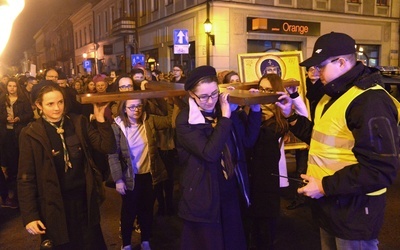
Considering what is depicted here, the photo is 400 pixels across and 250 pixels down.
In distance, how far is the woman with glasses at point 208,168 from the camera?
9.29 ft

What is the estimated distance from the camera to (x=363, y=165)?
2125 mm

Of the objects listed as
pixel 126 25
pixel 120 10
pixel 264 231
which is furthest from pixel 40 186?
pixel 120 10

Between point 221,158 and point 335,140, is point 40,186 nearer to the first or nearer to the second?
point 221,158

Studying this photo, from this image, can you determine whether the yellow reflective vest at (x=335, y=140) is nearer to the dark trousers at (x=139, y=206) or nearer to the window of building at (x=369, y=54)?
the dark trousers at (x=139, y=206)

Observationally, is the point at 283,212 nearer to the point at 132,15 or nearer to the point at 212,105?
the point at 212,105

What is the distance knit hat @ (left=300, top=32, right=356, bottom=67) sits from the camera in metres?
2.32

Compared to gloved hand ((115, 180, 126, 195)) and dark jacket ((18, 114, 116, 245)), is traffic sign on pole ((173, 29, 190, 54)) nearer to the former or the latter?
gloved hand ((115, 180, 126, 195))

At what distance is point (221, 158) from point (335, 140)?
0.93 m

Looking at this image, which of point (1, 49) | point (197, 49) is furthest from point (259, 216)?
point (197, 49)

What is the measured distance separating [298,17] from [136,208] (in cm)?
1682

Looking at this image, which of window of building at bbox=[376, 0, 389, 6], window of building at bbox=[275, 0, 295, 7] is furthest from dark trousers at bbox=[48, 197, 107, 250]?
window of building at bbox=[376, 0, 389, 6]

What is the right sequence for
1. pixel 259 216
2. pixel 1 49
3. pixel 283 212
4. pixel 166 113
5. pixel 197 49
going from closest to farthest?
1. pixel 1 49
2. pixel 259 216
3. pixel 166 113
4. pixel 283 212
5. pixel 197 49

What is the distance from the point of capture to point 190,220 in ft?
9.52

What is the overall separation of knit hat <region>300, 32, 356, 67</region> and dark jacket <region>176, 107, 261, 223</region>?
2.56 feet
